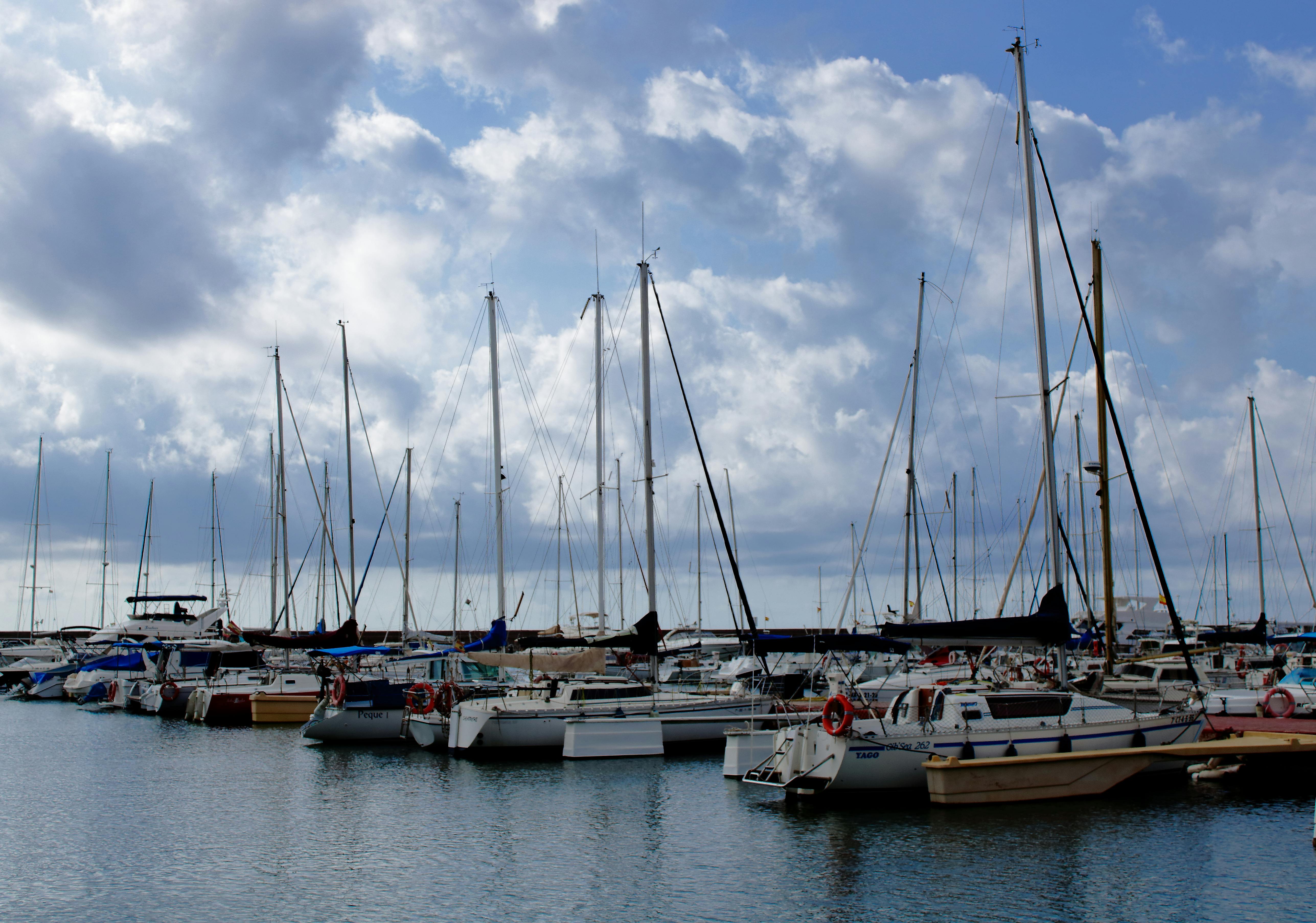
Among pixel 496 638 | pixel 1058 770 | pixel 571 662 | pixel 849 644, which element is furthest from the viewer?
pixel 496 638

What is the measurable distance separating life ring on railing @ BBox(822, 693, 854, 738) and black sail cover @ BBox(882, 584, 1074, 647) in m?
3.04

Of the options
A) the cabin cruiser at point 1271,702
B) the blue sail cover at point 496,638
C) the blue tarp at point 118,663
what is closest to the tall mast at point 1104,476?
the cabin cruiser at point 1271,702

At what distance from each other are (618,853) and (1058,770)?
398 inches

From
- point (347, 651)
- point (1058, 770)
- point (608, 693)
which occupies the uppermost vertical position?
point (347, 651)

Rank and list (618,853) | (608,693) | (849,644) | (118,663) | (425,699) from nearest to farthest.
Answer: (618,853)
(849,644)
(608,693)
(425,699)
(118,663)

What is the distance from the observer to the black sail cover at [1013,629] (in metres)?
25.2

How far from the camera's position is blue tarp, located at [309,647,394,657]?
4162 cm

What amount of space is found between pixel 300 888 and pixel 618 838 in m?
6.11

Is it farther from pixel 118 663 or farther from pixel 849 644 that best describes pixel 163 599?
pixel 849 644

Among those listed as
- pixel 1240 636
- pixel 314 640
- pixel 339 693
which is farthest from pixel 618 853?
pixel 1240 636

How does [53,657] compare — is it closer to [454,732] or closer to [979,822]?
[454,732]

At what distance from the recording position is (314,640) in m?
43.6

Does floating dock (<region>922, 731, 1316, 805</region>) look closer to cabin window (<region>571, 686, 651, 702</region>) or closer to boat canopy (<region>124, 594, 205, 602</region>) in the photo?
cabin window (<region>571, 686, 651, 702</region>)

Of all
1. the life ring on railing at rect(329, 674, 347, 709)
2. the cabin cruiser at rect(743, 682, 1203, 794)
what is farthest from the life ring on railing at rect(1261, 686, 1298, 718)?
the life ring on railing at rect(329, 674, 347, 709)
